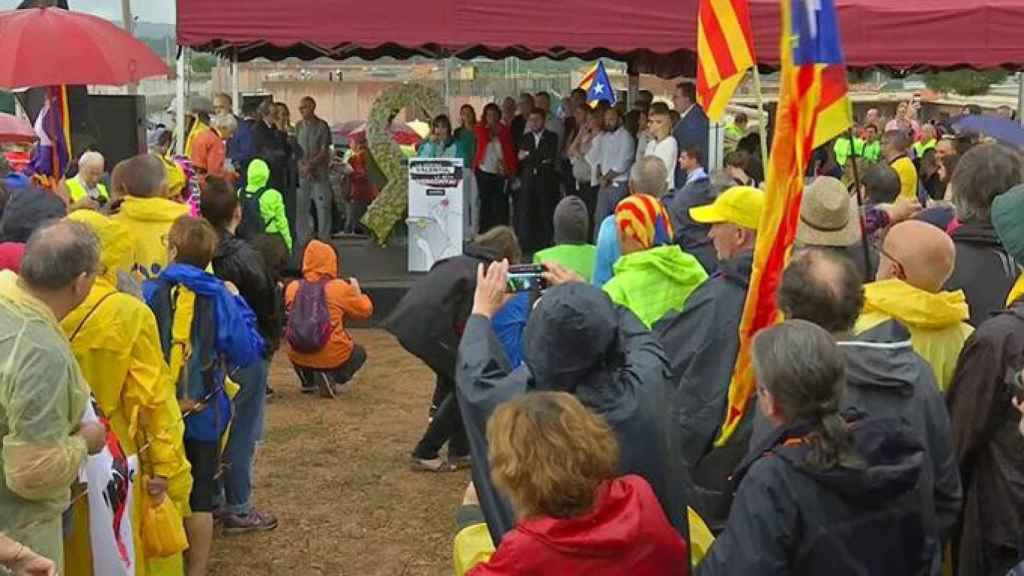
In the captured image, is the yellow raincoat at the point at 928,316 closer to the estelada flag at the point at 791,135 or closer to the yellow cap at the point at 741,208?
the estelada flag at the point at 791,135

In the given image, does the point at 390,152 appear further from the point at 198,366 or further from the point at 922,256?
the point at 922,256

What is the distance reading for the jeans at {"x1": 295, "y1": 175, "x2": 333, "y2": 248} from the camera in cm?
1452

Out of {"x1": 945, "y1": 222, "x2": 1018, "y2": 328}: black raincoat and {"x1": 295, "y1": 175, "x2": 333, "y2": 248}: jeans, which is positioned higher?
{"x1": 945, "y1": 222, "x2": 1018, "y2": 328}: black raincoat

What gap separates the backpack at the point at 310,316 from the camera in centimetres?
807

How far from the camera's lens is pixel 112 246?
438 cm

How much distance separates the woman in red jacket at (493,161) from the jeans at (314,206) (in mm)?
1761

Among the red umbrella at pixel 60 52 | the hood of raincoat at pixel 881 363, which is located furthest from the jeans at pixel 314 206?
the hood of raincoat at pixel 881 363

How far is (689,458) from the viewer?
4.12 meters

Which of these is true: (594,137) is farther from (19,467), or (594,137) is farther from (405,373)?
(19,467)

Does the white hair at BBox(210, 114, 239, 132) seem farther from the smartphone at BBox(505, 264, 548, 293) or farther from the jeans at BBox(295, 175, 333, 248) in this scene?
the smartphone at BBox(505, 264, 548, 293)

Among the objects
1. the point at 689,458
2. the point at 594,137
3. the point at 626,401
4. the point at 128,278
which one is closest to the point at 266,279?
the point at 128,278

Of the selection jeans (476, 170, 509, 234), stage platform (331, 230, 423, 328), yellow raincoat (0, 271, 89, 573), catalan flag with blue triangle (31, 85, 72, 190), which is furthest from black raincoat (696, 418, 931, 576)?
jeans (476, 170, 509, 234)

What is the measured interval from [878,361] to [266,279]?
11.0 ft

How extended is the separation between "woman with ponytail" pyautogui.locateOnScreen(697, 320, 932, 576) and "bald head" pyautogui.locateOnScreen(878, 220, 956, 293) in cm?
104
